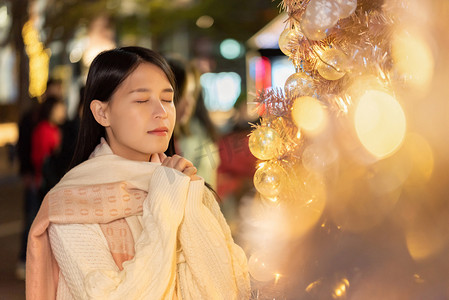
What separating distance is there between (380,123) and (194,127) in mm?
3000

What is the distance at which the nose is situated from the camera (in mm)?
2127

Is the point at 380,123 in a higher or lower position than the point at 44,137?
higher

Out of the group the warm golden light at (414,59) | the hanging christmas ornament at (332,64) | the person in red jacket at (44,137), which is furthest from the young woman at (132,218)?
the person in red jacket at (44,137)

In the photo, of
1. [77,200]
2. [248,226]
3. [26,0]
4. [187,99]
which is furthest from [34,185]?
[26,0]

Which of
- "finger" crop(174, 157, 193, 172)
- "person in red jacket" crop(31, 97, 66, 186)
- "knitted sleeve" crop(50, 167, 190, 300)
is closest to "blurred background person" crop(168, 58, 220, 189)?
"person in red jacket" crop(31, 97, 66, 186)

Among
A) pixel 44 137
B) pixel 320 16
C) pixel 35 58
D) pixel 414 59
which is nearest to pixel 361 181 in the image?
pixel 414 59

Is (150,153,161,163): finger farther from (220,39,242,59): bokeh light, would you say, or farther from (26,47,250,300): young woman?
(220,39,242,59): bokeh light

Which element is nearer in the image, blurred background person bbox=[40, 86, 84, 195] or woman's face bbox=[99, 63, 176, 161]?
woman's face bbox=[99, 63, 176, 161]

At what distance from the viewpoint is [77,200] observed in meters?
2.06

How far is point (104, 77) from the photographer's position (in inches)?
86.7

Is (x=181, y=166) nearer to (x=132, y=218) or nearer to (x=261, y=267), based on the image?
(x=132, y=218)

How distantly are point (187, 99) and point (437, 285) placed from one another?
2914mm

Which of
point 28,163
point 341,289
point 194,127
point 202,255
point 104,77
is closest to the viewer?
point 341,289

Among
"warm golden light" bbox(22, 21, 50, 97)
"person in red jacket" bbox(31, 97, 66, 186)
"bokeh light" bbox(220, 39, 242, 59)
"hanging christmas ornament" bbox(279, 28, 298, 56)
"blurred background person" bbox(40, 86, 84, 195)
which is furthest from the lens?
"bokeh light" bbox(220, 39, 242, 59)
